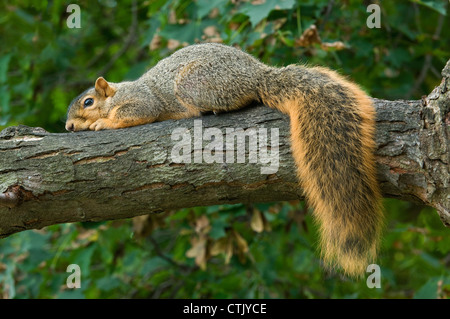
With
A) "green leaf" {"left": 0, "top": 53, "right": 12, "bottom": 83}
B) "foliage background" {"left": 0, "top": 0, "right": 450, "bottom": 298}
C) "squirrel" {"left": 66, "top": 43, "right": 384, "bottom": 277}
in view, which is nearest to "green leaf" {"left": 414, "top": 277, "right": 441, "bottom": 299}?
"foliage background" {"left": 0, "top": 0, "right": 450, "bottom": 298}

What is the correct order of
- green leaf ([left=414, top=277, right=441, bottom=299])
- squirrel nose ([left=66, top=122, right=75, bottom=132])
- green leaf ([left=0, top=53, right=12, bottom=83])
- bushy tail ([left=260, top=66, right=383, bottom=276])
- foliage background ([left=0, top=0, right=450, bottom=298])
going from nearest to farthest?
bushy tail ([left=260, top=66, right=383, bottom=276]) < green leaf ([left=414, top=277, right=441, bottom=299]) < squirrel nose ([left=66, top=122, right=75, bottom=132]) < foliage background ([left=0, top=0, right=450, bottom=298]) < green leaf ([left=0, top=53, right=12, bottom=83])

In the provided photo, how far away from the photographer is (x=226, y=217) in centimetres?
251

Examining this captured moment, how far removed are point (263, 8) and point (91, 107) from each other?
1001 mm

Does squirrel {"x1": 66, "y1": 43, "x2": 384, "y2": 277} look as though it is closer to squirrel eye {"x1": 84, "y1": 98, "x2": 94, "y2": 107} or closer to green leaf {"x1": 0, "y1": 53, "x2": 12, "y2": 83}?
squirrel eye {"x1": 84, "y1": 98, "x2": 94, "y2": 107}

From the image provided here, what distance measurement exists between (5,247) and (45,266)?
30 centimetres

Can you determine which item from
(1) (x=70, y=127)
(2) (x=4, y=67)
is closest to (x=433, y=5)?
(1) (x=70, y=127)

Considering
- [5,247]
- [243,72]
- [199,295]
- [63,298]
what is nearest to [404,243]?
[199,295]

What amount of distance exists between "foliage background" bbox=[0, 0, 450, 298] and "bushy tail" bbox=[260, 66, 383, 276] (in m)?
0.74

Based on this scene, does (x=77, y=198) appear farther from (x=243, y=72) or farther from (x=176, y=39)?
(x=176, y=39)

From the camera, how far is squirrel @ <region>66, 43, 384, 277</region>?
5.10 feet

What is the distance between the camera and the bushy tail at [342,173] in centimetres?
155

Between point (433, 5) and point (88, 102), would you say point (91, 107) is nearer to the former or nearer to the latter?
point (88, 102)

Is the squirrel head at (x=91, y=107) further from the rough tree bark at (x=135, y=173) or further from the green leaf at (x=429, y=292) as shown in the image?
the green leaf at (x=429, y=292)

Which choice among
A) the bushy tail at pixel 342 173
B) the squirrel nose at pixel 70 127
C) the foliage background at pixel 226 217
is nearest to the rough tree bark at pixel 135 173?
the bushy tail at pixel 342 173
